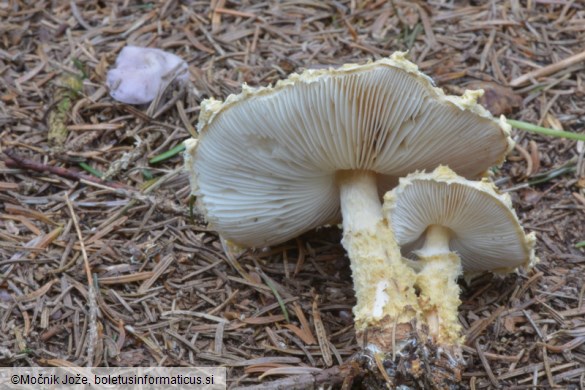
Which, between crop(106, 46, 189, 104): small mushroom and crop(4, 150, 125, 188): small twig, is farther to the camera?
crop(106, 46, 189, 104): small mushroom

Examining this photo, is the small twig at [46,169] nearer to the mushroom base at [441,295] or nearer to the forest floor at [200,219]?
the forest floor at [200,219]

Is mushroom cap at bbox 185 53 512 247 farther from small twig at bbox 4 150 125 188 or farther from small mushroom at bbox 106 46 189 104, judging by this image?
small mushroom at bbox 106 46 189 104

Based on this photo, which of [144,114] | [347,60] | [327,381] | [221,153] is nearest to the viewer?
[327,381]

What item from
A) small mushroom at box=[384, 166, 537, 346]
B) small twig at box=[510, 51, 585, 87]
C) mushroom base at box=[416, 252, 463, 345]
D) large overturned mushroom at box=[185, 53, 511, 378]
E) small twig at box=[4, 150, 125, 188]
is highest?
small twig at box=[510, 51, 585, 87]

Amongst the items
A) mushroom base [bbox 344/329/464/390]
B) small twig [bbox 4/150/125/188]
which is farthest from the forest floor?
mushroom base [bbox 344/329/464/390]

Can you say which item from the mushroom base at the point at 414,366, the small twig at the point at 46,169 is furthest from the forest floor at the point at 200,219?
the mushroom base at the point at 414,366

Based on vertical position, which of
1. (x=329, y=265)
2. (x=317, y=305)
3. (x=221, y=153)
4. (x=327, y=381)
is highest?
(x=221, y=153)

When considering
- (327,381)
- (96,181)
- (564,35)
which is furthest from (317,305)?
(564,35)

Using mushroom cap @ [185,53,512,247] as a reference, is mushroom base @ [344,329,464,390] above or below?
below

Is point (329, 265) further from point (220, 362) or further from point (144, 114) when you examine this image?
point (144, 114)
